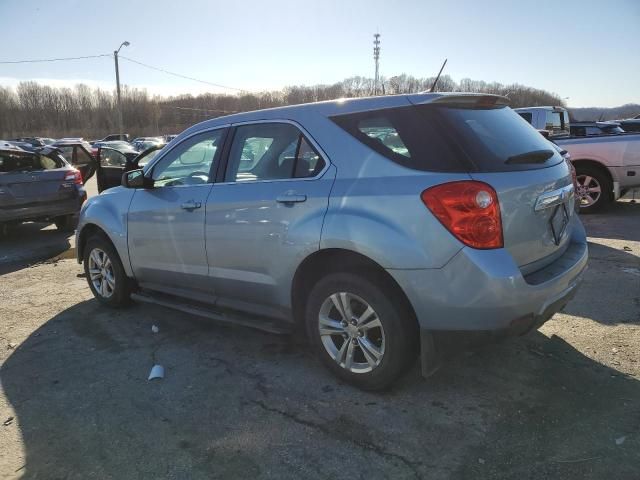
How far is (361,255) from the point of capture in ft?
9.90

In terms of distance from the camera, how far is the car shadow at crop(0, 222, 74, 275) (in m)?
7.31

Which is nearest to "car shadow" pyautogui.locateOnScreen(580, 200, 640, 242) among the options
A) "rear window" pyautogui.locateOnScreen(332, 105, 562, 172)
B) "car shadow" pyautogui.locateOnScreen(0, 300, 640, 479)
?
"car shadow" pyautogui.locateOnScreen(0, 300, 640, 479)

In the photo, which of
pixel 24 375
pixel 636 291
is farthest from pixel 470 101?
pixel 24 375

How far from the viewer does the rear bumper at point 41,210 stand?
8016 millimetres

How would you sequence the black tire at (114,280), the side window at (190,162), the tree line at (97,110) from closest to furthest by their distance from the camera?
the side window at (190,162) < the black tire at (114,280) < the tree line at (97,110)

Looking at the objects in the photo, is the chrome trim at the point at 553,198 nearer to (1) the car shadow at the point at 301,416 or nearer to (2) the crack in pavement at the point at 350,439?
(1) the car shadow at the point at 301,416

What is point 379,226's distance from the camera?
286 cm

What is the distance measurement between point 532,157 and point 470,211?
774mm

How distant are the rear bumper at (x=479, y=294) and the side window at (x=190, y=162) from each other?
1.91m

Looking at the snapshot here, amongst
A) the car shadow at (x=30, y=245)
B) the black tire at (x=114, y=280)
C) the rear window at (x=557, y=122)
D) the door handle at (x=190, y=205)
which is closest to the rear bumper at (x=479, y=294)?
the door handle at (x=190, y=205)

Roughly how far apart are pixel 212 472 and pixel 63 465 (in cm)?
79

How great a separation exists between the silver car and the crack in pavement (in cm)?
44

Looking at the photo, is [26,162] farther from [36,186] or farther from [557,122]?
[557,122]

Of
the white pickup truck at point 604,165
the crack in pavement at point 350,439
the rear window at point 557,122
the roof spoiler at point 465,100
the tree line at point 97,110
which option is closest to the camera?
the crack in pavement at point 350,439
